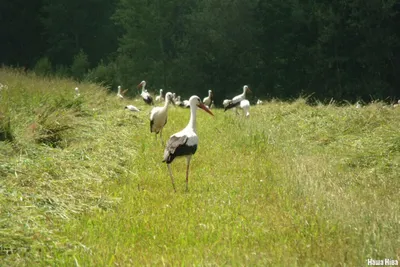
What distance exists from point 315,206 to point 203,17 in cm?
3068

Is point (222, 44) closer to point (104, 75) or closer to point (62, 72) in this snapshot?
point (104, 75)

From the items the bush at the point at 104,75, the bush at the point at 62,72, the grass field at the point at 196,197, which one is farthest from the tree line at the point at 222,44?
the grass field at the point at 196,197

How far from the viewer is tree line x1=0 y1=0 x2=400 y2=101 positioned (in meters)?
29.2

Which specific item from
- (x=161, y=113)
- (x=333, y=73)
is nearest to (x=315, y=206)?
(x=161, y=113)

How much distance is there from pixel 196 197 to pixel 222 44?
2832cm

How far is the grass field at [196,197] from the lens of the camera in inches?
148

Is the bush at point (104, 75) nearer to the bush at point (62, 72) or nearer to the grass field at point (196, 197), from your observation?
the bush at point (62, 72)

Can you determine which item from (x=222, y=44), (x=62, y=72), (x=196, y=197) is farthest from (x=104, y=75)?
(x=196, y=197)

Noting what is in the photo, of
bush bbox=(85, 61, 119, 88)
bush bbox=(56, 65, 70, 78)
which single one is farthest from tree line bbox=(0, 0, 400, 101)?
bush bbox=(56, 65, 70, 78)

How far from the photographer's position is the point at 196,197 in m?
5.90

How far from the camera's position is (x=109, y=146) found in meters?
8.33

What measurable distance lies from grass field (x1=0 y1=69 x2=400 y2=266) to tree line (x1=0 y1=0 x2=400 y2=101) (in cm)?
1710

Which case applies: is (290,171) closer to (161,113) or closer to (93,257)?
(93,257)

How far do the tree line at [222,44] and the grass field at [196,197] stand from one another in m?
17.1
